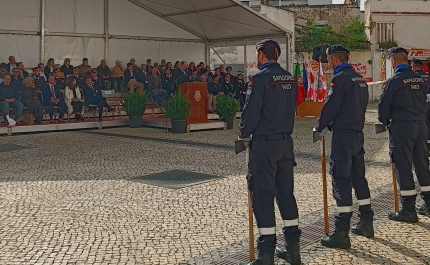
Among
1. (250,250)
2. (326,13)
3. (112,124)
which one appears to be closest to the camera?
(250,250)

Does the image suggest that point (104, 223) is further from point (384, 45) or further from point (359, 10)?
point (359, 10)

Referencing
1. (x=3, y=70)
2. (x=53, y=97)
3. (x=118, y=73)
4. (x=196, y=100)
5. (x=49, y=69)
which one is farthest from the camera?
(x=118, y=73)

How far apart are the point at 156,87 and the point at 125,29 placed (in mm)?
3007

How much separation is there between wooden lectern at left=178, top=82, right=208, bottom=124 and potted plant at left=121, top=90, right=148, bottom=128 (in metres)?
1.31

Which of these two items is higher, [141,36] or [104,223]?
[141,36]

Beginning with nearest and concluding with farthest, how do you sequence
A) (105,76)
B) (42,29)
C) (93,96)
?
(93,96), (105,76), (42,29)

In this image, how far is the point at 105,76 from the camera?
1673cm

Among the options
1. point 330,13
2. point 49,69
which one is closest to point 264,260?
point 49,69

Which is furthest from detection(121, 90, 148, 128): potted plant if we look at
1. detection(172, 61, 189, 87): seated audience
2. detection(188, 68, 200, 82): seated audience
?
detection(188, 68, 200, 82): seated audience

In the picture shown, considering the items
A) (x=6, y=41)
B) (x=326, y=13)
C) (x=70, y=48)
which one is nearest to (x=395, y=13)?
(x=326, y=13)

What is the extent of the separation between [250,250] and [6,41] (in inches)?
553

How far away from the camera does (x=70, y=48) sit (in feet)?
58.3

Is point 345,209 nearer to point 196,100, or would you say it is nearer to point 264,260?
point 264,260

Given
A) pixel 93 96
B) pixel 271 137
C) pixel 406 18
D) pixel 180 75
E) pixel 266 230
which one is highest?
pixel 406 18
